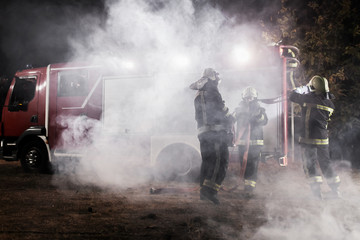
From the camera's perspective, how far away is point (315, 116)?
452 centimetres

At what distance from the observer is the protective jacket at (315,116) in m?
4.49

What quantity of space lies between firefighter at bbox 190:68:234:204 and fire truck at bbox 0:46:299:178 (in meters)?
1.33

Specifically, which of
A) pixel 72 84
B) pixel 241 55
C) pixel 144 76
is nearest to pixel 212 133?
pixel 241 55

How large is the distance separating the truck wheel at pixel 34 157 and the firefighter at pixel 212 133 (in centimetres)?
457

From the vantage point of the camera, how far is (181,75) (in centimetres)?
580

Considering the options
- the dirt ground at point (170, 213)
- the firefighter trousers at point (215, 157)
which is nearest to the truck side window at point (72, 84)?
the dirt ground at point (170, 213)

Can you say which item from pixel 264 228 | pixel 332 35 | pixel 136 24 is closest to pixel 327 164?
pixel 264 228

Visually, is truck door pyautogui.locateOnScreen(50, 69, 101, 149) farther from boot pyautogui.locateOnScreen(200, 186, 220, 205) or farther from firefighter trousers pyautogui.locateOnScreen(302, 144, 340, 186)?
firefighter trousers pyautogui.locateOnScreen(302, 144, 340, 186)

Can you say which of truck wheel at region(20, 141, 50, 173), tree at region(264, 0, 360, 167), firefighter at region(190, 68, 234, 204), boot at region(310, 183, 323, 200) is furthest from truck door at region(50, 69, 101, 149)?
tree at region(264, 0, 360, 167)

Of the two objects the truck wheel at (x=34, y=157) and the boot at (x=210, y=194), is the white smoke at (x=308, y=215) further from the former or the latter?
the truck wheel at (x=34, y=157)

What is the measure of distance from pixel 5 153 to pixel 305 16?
11.2 metres

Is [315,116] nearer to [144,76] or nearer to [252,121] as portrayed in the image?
[252,121]

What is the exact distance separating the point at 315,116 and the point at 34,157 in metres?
6.51

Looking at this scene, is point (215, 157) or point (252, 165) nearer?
point (215, 157)
